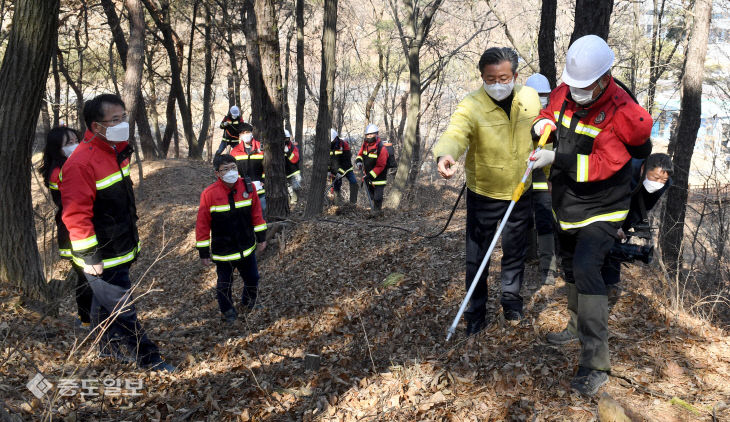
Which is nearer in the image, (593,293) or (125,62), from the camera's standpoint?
(593,293)

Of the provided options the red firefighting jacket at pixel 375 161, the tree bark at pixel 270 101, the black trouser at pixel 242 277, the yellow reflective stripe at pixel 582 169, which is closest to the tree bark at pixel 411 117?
the red firefighting jacket at pixel 375 161

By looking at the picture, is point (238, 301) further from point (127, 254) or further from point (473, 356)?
point (473, 356)

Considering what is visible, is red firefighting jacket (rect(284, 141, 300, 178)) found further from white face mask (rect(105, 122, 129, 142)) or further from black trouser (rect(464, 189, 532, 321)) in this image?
black trouser (rect(464, 189, 532, 321))

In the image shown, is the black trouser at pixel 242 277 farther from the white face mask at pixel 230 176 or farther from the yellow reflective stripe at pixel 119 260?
the yellow reflective stripe at pixel 119 260

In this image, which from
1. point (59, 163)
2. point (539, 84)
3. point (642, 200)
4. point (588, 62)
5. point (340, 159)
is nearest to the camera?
point (588, 62)

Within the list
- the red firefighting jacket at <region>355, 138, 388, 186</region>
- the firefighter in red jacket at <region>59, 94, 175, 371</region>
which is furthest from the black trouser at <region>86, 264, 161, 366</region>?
the red firefighting jacket at <region>355, 138, 388, 186</region>

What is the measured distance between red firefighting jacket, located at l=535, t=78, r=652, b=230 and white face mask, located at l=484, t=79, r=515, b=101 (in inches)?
16.8

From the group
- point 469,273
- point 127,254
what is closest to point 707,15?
point 469,273

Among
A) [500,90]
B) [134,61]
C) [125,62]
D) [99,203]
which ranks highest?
[125,62]

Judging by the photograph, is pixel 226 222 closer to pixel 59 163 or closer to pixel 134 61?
pixel 59 163

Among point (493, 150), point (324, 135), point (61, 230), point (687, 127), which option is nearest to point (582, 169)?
point (493, 150)

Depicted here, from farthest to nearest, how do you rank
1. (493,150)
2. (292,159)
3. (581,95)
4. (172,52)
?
(172,52) < (292,159) < (493,150) < (581,95)

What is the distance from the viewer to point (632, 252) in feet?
12.9

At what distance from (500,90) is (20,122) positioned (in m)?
4.92
